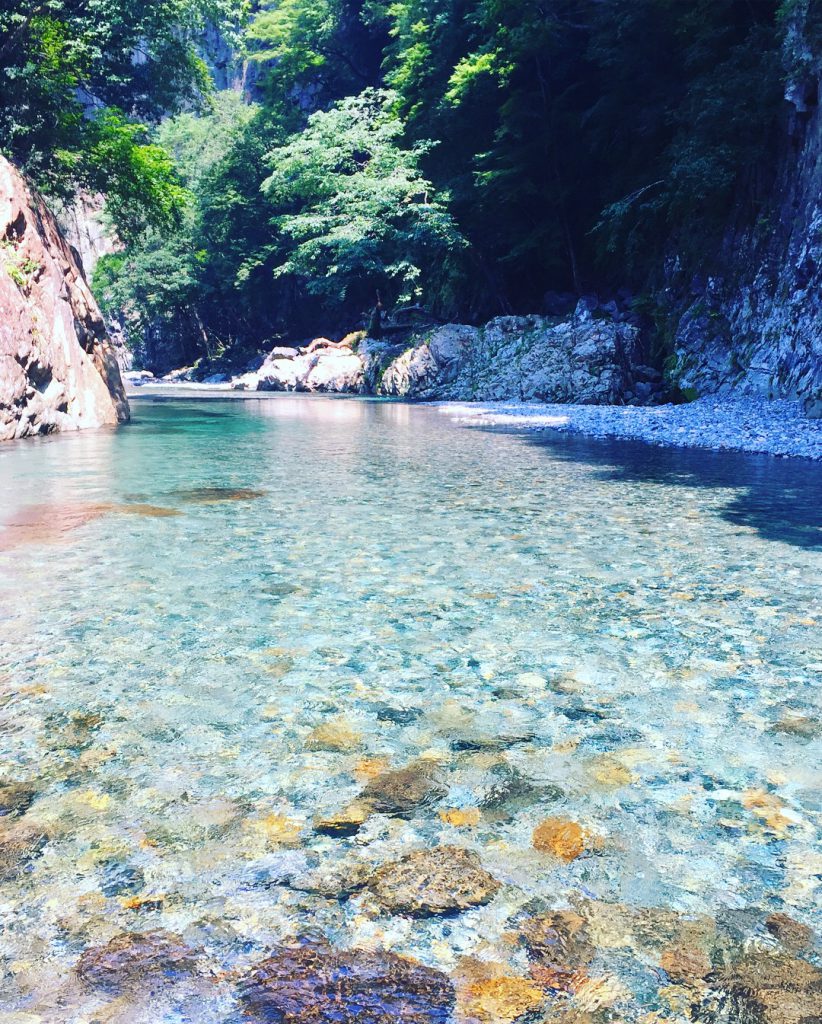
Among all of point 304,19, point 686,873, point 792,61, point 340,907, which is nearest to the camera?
point 340,907

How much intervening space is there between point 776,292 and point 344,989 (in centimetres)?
1684

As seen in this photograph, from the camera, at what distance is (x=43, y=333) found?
13523 mm

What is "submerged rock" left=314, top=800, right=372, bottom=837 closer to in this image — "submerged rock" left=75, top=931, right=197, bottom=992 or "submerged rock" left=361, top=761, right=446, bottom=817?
"submerged rock" left=361, top=761, right=446, bottom=817

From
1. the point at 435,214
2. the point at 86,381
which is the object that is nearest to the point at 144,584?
the point at 86,381

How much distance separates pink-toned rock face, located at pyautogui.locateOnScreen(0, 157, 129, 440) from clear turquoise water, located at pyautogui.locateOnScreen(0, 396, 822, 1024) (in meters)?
7.21

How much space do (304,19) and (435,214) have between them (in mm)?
18119

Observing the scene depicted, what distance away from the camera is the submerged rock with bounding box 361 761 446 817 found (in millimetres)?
2305

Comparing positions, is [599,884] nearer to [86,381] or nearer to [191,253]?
[86,381]

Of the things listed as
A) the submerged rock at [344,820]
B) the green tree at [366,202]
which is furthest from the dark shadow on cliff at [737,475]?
the green tree at [366,202]

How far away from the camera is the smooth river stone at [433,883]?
1.87m

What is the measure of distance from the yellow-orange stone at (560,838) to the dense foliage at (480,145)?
16.5 meters

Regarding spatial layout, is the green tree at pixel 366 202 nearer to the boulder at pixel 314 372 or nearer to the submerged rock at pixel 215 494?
the boulder at pixel 314 372

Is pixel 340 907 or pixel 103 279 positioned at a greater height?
pixel 103 279

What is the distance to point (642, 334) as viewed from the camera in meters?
19.9
